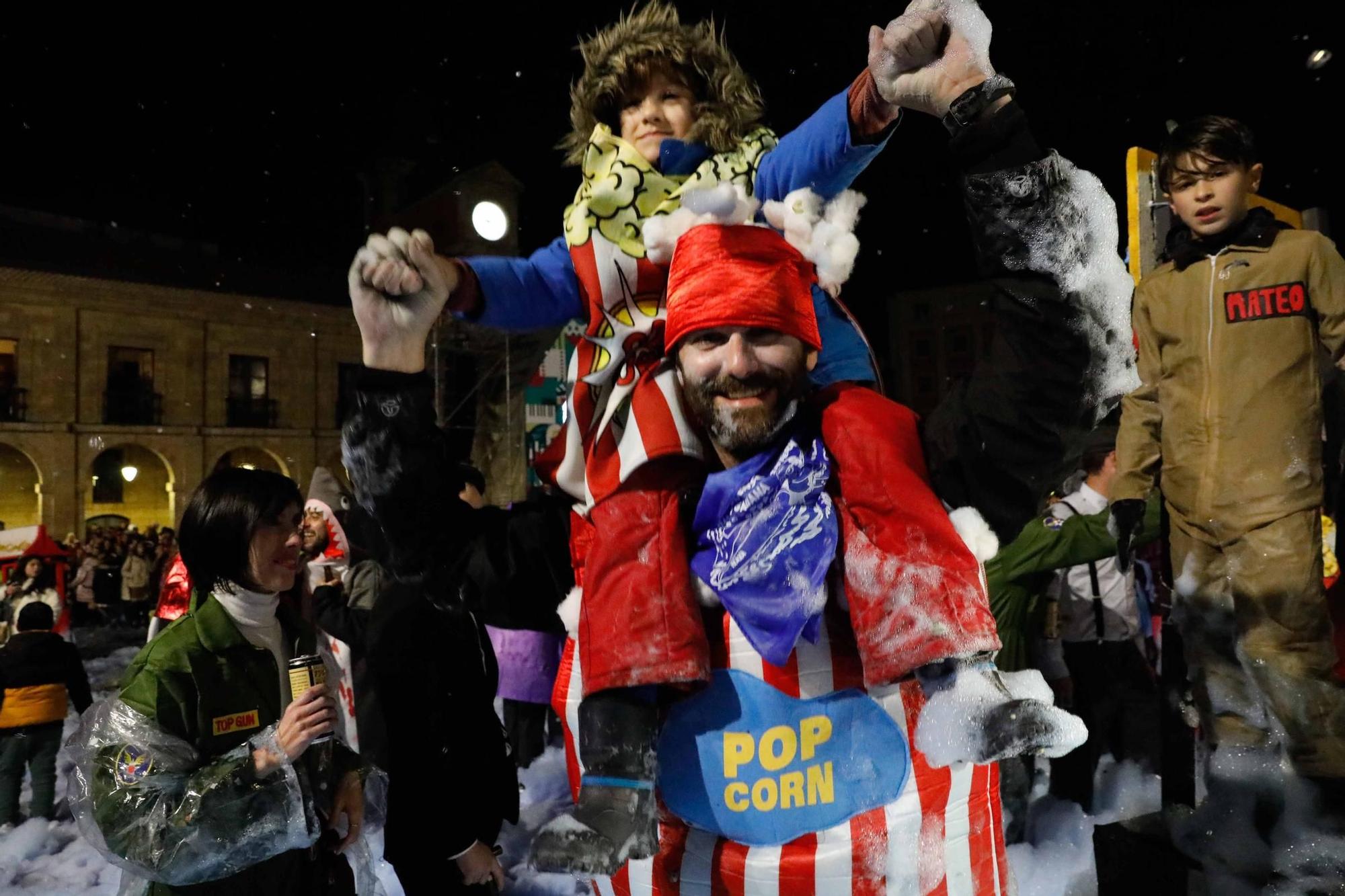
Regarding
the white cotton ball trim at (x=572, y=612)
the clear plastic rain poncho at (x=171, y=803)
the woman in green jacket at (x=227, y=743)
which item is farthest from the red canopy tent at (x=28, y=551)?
the white cotton ball trim at (x=572, y=612)

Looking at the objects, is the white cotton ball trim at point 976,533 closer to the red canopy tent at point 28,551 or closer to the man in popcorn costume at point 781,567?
the man in popcorn costume at point 781,567

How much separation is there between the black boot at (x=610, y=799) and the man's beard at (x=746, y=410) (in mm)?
505

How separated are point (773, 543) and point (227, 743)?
5.75 ft

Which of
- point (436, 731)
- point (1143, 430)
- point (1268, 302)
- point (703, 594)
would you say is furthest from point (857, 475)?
point (436, 731)

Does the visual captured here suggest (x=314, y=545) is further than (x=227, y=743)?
Yes

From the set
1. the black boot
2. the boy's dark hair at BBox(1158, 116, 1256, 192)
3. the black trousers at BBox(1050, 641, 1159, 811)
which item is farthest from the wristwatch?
the black trousers at BBox(1050, 641, 1159, 811)

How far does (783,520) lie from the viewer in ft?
4.88

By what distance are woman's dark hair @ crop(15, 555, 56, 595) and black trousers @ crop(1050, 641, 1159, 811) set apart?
686 cm

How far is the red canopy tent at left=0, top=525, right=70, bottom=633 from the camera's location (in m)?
7.93

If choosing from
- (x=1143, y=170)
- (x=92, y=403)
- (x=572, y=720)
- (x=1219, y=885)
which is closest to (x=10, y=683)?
(x=572, y=720)

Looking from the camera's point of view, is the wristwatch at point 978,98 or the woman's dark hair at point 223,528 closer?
the wristwatch at point 978,98

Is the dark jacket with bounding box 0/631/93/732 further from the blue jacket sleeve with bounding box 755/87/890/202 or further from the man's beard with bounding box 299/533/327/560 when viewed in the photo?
the blue jacket sleeve with bounding box 755/87/890/202

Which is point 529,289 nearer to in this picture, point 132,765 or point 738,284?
point 738,284

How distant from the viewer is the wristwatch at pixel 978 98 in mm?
1253
